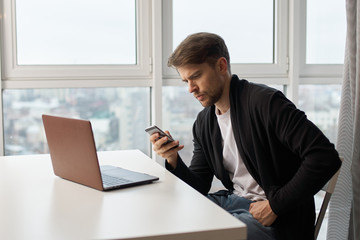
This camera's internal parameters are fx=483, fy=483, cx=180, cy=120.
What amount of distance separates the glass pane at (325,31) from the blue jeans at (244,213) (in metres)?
1.57

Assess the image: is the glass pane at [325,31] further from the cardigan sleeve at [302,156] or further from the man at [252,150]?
the cardigan sleeve at [302,156]

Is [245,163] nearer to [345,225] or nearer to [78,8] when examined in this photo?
[345,225]

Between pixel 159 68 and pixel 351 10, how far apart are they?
1096 millimetres

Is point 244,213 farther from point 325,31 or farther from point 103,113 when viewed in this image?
point 325,31

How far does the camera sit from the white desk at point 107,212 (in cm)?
103

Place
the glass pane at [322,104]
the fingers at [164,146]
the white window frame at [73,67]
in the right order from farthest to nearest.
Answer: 1. the glass pane at [322,104]
2. the white window frame at [73,67]
3. the fingers at [164,146]

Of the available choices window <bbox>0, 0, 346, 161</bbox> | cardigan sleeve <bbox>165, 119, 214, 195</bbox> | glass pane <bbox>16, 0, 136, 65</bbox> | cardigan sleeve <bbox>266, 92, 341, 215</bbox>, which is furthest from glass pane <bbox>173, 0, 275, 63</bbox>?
cardigan sleeve <bbox>266, 92, 341, 215</bbox>

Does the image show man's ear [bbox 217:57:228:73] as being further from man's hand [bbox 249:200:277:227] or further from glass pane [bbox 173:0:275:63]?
glass pane [bbox 173:0:275:63]

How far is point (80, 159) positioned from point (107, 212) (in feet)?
1.16

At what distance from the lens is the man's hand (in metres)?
1.63

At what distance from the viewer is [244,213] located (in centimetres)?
171

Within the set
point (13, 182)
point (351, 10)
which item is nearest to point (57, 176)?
point (13, 182)

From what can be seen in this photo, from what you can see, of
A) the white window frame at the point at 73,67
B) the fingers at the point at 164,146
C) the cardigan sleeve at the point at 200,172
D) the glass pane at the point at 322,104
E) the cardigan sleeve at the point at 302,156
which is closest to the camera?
the cardigan sleeve at the point at 302,156

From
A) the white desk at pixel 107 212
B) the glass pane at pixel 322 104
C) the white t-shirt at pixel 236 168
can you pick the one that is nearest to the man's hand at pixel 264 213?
the white t-shirt at pixel 236 168
